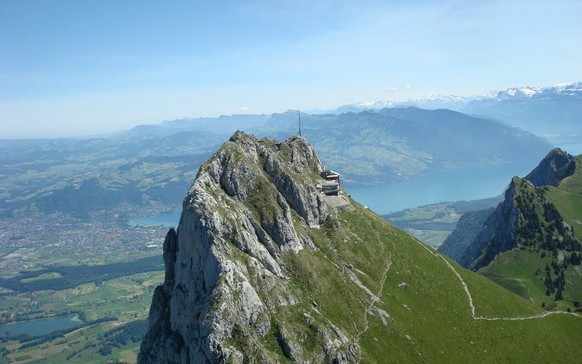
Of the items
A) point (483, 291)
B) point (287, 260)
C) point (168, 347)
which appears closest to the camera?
point (168, 347)

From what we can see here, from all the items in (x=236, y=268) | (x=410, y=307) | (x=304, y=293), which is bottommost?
(x=410, y=307)

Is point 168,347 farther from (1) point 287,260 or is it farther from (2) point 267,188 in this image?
(2) point 267,188

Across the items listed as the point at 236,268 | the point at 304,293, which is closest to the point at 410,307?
the point at 304,293

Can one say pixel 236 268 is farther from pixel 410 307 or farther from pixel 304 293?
pixel 410 307

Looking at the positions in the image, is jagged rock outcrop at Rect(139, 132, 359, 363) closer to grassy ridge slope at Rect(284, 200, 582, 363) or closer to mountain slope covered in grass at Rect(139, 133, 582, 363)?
mountain slope covered in grass at Rect(139, 133, 582, 363)

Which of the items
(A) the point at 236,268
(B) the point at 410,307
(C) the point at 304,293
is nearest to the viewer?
(A) the point at 236,268

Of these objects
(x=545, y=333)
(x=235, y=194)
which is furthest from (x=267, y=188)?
(x=545, y=333)

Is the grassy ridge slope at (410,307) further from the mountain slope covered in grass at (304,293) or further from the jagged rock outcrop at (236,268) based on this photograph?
the jagged rock outcrop at (236,268)

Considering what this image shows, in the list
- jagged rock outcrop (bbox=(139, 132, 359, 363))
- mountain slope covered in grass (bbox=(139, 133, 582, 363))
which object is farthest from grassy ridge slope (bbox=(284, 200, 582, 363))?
jagged rock outcrop (bbox=(139, 132, 359, 363))

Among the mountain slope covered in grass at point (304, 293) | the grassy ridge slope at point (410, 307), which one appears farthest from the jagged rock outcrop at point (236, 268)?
the grassy ridge slope at point (410, 307)

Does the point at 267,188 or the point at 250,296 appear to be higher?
the point at 267,188
